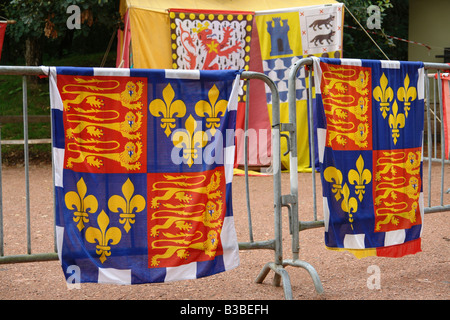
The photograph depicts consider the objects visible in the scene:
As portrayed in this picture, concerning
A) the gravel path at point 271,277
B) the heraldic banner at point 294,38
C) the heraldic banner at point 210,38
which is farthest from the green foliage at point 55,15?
the gravel path at point 271,277

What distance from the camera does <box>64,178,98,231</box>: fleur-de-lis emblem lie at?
352 cm

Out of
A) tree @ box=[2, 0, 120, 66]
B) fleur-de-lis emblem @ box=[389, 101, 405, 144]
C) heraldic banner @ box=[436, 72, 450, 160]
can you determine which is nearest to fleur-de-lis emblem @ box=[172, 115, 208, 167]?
fleur-de-lis emblem @ box=[389, 101, 405, 144]

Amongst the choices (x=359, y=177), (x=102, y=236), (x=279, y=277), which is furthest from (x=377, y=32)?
(x=102, y=236)

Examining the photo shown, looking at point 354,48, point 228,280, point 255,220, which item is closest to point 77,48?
point 354,48

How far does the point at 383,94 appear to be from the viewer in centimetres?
415

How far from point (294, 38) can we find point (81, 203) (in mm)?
7064

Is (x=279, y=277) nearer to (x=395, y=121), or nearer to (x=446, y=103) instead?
(x=395, y=121)

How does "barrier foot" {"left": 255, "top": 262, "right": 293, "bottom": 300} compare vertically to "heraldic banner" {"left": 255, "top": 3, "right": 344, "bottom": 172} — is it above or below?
below

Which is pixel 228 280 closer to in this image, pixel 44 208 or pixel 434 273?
pixel 434 273

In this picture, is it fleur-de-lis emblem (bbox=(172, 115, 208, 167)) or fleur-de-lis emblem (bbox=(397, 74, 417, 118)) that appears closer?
fleur-de-lis emblem (bbox=(172, 115, 208, 167))

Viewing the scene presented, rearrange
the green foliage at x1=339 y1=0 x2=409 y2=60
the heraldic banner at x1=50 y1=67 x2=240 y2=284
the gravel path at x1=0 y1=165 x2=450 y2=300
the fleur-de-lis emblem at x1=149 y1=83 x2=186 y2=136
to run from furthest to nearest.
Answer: the green foliage at x1=339 y1=0 x2=409 y2=60
the gravel path at x1=0 y1=165 x2=450 y2=300
the fleur-de-lis emblem at x1=149 y1=83 x2=186 y2=136
the heraldic banner at x1=50 y1=67 x2=240 y2=284

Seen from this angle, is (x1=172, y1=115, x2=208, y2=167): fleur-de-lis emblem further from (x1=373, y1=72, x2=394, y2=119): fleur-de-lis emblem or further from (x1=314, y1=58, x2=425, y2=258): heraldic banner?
(x1=373, y1=72, x2=394, y2=119): fleur-de-lis emblem

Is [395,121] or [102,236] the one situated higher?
[395,121]

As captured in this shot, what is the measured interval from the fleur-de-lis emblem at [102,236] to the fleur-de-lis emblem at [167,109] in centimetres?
63
